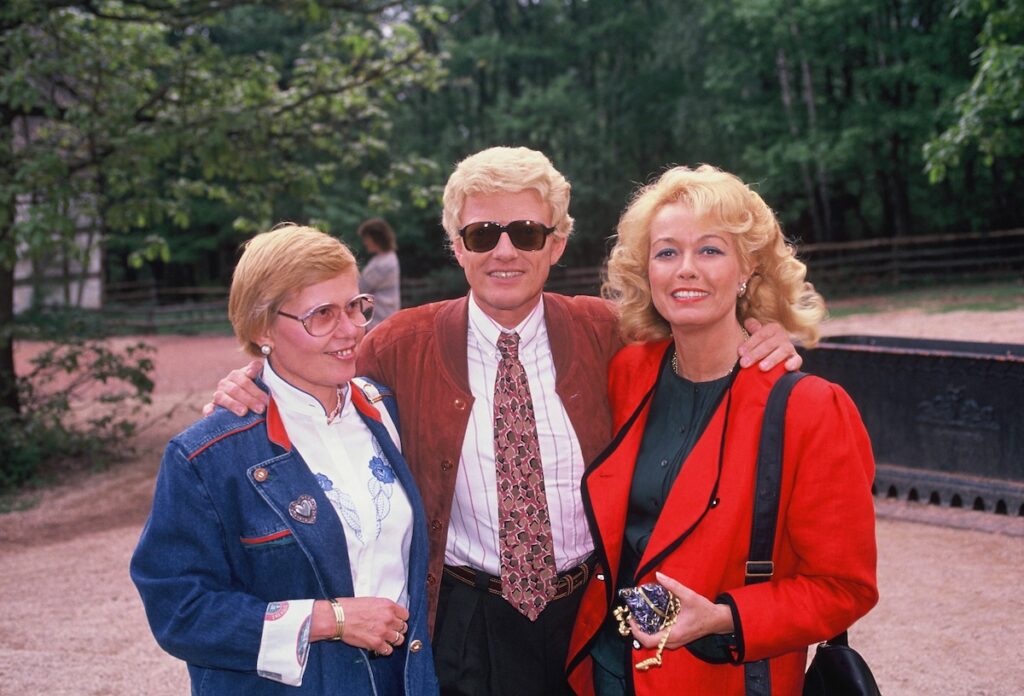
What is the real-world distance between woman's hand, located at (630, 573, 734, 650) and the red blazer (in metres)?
0.04

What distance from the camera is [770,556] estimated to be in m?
2.07

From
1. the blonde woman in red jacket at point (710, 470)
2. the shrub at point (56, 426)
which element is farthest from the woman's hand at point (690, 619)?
the shrub at point (56, 426)

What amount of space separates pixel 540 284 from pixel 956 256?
24.7m

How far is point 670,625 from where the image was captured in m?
2.00

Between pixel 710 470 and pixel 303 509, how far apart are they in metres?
0.86

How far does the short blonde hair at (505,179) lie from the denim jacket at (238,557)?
0.77 m

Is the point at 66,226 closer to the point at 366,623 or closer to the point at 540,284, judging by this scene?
the point at 540,284

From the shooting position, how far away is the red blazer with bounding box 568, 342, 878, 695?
201cm

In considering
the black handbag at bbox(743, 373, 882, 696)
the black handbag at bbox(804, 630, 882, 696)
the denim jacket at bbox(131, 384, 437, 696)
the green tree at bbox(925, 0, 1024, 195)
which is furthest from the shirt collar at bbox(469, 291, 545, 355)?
the green tree at bbox(925, 0, 1024, 195)

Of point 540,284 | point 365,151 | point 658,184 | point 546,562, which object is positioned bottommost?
point 546,562

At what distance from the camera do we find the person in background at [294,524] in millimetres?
1896

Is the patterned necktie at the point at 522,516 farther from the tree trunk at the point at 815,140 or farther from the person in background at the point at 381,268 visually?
the tree trunk at the point at 815,140

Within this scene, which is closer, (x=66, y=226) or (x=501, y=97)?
(x=66, y=226)

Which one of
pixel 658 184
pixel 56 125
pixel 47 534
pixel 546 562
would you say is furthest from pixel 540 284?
pixel 56 125
